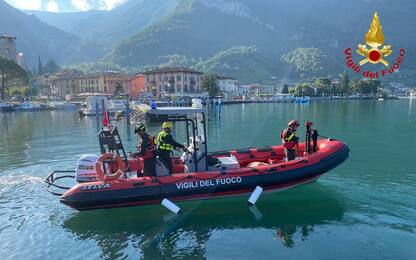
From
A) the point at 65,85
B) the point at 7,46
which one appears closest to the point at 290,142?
the point at 65,85

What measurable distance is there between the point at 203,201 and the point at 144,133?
2777 millimetres

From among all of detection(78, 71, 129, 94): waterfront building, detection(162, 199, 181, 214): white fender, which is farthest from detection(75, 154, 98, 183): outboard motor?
detection(78, 71, 129, 94): waterfront building

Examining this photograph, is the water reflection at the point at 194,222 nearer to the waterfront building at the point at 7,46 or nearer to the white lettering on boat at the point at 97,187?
the white lettering on boat at the point at 97,187

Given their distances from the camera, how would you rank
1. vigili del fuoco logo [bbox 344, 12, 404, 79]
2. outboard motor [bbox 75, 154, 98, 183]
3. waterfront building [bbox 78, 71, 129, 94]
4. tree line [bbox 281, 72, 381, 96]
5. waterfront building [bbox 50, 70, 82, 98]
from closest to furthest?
vigili del fuoco logo [bbox 344, 12, 404, 79] → outboard motor [bbox 75, 154, 98, 183] → waterfront building [bbox 78, 71, 129, 94] → waterfront building [bbox 50, 70, 82, 98] → tree line [bbox 281, 72, 381, 96]

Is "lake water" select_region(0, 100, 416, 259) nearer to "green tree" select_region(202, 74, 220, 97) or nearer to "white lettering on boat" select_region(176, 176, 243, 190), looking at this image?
"white lettering on boat" select_region(176, 176, 243, 190)

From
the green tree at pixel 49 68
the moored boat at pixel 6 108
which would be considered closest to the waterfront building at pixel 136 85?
the moored boat at pixel 6 108

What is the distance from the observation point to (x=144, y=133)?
9.16 metres

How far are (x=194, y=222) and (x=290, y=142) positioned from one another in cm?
385

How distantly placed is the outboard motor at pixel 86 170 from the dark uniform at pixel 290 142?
18.4ft

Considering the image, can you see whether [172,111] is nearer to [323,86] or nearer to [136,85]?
[136,85]

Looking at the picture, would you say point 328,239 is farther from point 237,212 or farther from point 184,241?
point 184,241

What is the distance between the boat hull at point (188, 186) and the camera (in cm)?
916

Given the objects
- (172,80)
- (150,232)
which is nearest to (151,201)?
(150,232)

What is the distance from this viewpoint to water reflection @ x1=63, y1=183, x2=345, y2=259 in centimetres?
807
